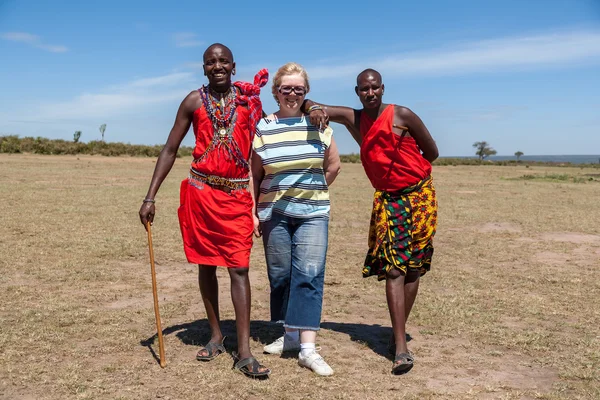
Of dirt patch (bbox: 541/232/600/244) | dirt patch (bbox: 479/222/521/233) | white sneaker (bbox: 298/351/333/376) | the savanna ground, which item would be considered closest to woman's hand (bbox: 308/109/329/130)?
white sneaker (bbox: 298/351/333/376)

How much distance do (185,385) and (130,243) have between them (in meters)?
5.14

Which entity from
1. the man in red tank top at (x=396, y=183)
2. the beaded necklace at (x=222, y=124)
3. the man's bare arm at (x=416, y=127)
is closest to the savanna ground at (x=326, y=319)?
the man in red tank top at (x=396, y=183)

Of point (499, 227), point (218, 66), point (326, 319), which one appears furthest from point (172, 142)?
point (499, 227)

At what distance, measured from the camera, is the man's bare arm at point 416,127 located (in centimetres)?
430

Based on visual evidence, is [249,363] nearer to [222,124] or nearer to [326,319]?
[222,124]

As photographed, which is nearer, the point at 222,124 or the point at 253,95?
the point at 222,124

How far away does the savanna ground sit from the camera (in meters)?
3.91

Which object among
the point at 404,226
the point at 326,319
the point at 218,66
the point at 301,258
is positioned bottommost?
the point at 326,319

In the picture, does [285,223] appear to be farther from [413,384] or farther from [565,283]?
[565,283]

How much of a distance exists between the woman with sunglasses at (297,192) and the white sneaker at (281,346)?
16cm

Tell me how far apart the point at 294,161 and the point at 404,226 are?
35.7 inches

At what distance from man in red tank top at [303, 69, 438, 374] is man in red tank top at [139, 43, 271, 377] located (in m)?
0.52

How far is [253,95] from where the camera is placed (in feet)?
14.1

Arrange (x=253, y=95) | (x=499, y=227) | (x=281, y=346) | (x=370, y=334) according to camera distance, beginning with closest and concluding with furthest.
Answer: (x=253, y=95) < (x=281, y=346) < (x=370, y=334) < (x=499, y=227)
